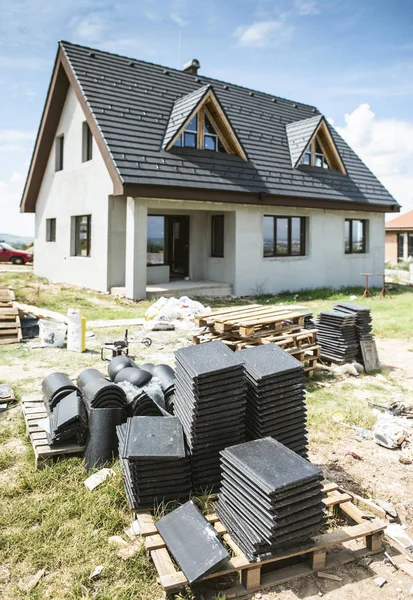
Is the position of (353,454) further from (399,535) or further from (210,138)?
(210,138)

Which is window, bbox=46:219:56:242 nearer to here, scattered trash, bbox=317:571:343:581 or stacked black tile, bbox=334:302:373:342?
stacked black tile, bbox=334:302:373:342

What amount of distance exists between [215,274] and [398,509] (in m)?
13.8

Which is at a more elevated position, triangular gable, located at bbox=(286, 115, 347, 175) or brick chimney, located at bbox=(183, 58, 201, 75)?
brick chimney, located at bbox=(183, 58, 201, 75)

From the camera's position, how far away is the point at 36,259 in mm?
21594

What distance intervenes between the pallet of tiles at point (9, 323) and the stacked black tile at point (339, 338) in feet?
19.6

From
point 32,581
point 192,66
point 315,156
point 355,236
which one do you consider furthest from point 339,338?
point 192,66

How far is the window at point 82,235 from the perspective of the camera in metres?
17.1

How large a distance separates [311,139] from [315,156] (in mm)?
1123

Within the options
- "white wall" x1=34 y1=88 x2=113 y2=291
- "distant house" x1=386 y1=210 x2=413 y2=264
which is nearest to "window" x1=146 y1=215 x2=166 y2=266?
"white wall" x1=34 y1=88 x2=113 y2=291

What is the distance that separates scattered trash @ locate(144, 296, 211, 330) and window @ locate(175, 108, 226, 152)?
649cm

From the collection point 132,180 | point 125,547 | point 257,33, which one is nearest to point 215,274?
point 132,180

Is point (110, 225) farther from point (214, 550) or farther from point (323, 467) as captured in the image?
point (214, 550)

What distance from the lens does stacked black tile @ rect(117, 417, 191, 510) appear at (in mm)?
3709

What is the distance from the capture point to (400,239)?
115 feet
